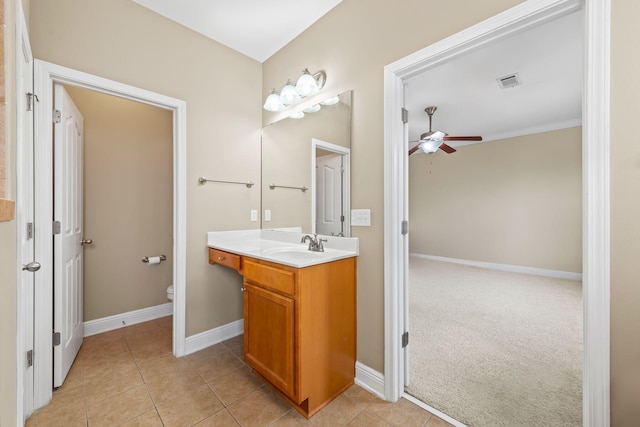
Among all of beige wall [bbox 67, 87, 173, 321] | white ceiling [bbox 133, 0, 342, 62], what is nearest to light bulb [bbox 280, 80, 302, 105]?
white ceiling [bbox 133, 0, 342, 62]

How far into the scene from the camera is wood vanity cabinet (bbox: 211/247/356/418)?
55.6 inches

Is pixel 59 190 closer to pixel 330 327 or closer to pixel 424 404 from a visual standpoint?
pixel 330 327

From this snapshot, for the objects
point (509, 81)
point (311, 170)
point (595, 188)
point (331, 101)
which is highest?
point (509, 81)

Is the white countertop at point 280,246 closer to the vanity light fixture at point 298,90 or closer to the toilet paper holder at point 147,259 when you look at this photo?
the toilet paper holder at point 147,259

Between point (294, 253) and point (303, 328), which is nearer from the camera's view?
point (303, 328)

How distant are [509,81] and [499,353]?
9.17 feet

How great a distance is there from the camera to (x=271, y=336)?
1556mm

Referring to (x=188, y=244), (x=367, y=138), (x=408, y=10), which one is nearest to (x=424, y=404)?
(x=367, y=138)

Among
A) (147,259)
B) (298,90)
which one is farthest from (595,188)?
(147,259)

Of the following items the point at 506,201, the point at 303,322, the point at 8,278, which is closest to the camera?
the point at 8,278

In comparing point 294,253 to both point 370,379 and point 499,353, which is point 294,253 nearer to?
point 370,379

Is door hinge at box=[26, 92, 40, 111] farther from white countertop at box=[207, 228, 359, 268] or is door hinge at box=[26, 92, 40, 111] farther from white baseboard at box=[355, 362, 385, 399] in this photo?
white baseboard at box=[355, 362, 385, 399]

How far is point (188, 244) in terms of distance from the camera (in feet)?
6.90

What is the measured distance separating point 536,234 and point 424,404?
14.1ft
